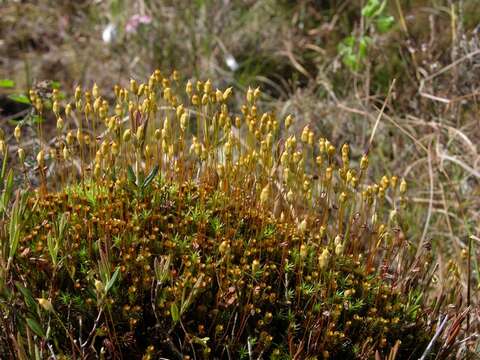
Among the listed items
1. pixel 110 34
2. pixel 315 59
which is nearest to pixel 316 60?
pixel 315 59

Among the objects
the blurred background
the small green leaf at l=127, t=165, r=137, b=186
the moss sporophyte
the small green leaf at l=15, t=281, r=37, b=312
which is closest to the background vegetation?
the blurred background

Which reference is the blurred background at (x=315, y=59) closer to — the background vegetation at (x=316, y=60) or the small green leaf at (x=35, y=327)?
the background vegetation at (x=316, y=60)

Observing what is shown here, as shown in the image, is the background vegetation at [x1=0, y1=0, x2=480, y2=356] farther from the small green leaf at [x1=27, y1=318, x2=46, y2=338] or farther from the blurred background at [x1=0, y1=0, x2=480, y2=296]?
the small green leaf at [x1=27, y1=318, x2=46, y2=338]

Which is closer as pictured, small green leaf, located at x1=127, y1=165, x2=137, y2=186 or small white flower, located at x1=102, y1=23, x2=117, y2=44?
small green leaf, located at x1=127, y1=165, x2=137, y2=186

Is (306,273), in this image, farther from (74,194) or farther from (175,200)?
(74,194)

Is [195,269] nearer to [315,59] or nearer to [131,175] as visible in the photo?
[131,175]

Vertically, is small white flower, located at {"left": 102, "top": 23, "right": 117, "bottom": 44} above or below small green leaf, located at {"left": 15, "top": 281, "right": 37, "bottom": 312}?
above

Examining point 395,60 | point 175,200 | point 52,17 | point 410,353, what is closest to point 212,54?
point 395,60
